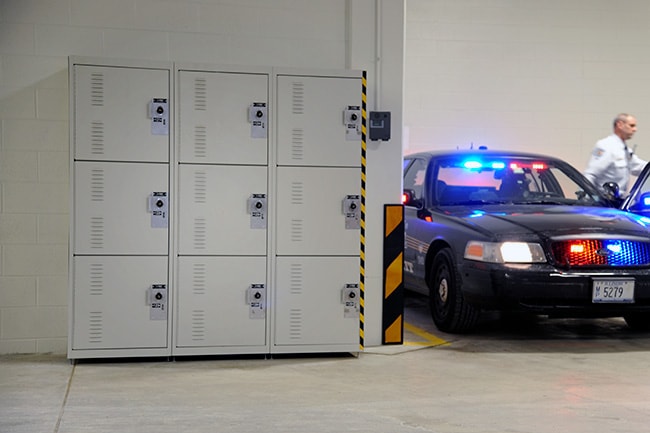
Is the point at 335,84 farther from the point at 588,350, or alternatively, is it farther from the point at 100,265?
the point at 588,350

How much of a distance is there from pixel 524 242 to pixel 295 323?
6.03ft

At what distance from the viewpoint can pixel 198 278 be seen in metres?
6.94

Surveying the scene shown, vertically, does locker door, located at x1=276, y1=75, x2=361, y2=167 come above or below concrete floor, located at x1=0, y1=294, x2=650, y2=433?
above

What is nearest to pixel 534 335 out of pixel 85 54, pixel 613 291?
pixel 613 291

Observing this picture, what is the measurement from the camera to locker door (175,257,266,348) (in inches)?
273

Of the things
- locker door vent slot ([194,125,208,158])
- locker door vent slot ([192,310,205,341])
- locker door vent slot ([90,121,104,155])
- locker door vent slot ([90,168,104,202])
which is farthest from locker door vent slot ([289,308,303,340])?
locker door vent slot ([90,121,104,155])

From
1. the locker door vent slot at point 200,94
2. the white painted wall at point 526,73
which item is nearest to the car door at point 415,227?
the locker door vent slot at point 200,94

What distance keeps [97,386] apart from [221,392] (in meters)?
0.81

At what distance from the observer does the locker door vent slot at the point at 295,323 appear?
7.09 metres

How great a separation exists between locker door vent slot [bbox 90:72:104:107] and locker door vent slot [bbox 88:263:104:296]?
3.72 feet

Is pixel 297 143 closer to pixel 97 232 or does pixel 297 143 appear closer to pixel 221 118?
pixel 221 118

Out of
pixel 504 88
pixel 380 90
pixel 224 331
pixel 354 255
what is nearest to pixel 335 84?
pixel 380 90

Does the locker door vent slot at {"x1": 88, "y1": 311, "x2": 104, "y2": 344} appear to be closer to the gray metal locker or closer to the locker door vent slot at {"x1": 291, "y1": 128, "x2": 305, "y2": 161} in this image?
the gray metal locker

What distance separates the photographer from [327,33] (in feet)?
24.6
